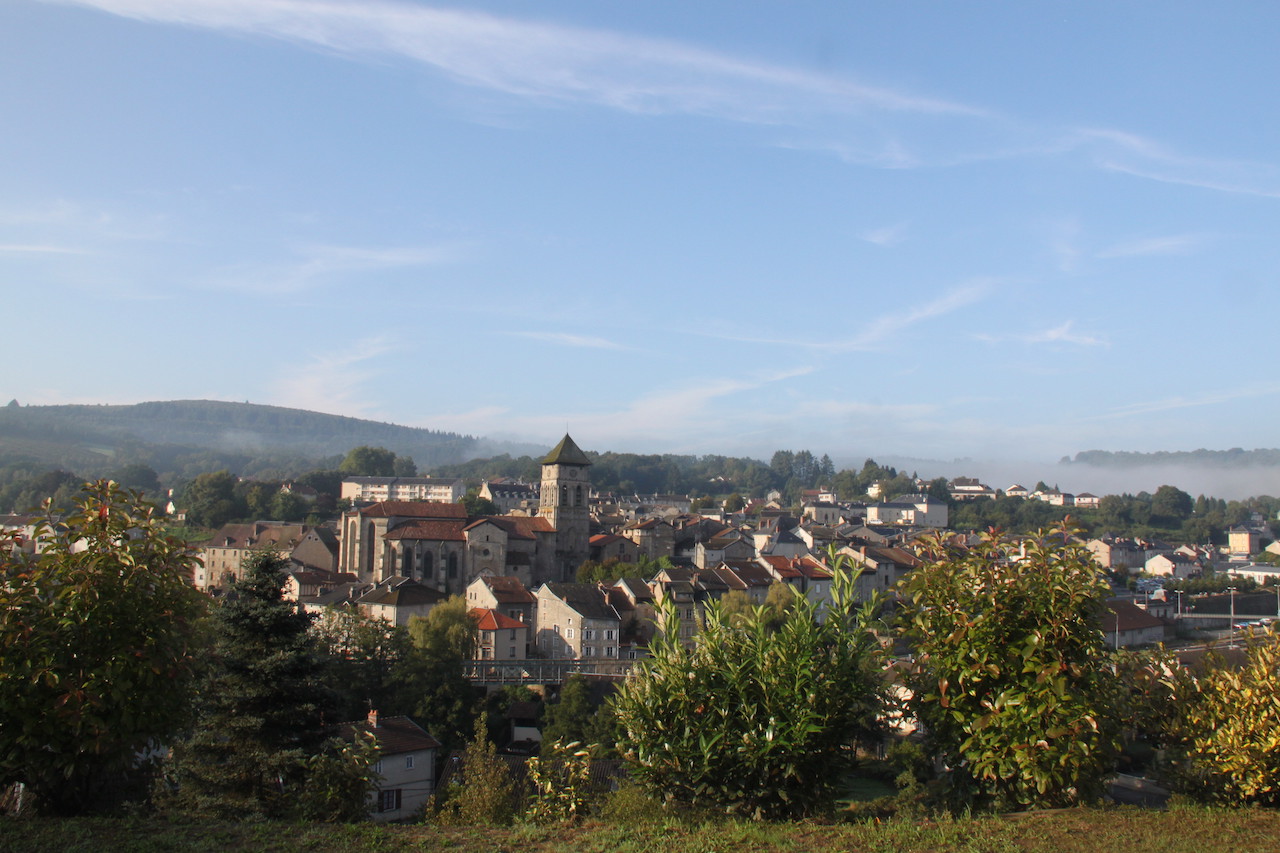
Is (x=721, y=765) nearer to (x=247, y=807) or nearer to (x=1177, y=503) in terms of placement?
(x=247, y=807)

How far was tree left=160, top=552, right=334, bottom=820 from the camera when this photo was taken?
15.4m

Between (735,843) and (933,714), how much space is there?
10.3ft

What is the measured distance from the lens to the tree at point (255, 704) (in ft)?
50.4

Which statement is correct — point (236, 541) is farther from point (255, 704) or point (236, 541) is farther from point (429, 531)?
point (255, 704)

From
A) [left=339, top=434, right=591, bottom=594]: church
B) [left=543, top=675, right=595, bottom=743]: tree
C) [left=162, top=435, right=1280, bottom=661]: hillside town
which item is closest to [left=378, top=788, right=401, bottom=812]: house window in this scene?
[left=543, top=675, right=595, bottom=743]: tree

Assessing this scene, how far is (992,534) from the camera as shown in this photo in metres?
11.2

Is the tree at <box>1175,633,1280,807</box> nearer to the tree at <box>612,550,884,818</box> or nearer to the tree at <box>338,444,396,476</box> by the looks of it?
the tree at <box>612,550,884,818</box>

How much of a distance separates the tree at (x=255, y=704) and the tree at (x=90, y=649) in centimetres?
485

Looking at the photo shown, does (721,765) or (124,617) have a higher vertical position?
(124,617)

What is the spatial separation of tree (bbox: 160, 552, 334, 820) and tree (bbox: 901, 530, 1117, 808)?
9.85 metres

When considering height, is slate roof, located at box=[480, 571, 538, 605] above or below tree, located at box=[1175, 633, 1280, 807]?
below

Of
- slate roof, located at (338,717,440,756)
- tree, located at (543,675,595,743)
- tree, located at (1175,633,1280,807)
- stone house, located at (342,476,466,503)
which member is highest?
tree, located at (1175,633,1280,807)

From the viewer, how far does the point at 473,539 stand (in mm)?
63500

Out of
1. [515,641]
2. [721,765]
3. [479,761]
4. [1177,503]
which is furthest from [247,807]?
[1177,503]
